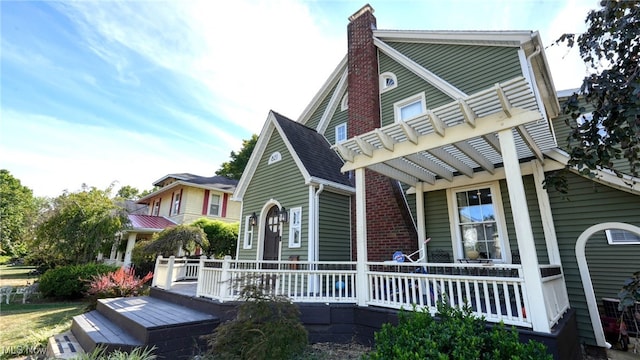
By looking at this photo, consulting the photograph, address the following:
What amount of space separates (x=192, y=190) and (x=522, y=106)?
18.7 metres

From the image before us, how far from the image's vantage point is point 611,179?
5.11 m

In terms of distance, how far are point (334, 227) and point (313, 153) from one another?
8.26 feet

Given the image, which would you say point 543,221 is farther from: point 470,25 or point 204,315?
point 204,315

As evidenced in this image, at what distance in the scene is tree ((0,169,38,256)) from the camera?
30.0 metres

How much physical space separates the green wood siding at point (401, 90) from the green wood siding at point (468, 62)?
524 millimetres

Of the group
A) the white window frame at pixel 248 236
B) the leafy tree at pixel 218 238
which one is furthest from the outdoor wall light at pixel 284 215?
the leafy tree at pixel 218 238

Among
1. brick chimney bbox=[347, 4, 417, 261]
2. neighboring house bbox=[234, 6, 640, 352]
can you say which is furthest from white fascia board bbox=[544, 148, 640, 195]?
brick chimney bbox=[347, 4, 417, 261]

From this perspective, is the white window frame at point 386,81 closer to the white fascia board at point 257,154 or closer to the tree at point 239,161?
the white fascia board at point 257,154

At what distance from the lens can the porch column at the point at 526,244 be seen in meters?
3.43

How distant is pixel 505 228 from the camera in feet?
20.3

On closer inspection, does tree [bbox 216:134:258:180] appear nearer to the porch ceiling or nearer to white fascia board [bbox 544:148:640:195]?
the porch ceiling

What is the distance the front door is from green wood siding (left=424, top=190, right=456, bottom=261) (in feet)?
14.4

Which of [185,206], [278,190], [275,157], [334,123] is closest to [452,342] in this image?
[278,190]

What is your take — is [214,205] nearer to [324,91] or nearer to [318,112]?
[318,112]
